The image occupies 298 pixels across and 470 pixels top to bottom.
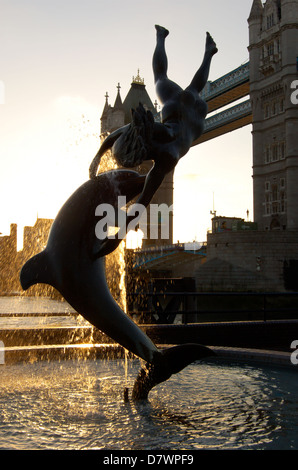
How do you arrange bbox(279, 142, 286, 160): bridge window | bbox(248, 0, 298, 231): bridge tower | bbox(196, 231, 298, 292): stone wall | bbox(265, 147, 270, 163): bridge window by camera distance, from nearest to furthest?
bbox(196, 231, 298, 292): stone wall → bbox(248, 0, 298, 231): bridge tower → bbox(279, 142, 286, 160): bridge window → bbox(265, 147, 270, 163): bridge window

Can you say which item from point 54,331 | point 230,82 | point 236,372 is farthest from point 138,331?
point 230,82

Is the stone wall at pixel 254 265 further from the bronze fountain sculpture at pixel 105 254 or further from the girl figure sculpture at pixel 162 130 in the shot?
the bronze fountain sculpture at pixel 105 254

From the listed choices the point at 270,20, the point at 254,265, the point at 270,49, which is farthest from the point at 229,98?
the point at 254,265

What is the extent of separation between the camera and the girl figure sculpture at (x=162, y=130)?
4977mm

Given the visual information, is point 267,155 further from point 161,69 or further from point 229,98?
point 161,69

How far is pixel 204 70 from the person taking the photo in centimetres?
613

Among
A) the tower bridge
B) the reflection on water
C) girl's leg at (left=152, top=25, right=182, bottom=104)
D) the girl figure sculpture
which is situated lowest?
the reflection on water

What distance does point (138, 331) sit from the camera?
529 centimetres

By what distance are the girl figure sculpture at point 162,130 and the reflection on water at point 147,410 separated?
5.64 feet

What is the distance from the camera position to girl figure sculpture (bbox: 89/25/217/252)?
16.3 ft

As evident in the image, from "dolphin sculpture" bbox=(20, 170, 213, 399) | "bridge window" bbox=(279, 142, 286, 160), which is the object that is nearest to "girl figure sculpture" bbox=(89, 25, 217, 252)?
"dolphin sculpture" bbox=(20, 170, 213, 399)

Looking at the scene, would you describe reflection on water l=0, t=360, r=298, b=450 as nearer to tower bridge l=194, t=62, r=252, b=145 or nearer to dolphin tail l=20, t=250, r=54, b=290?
dolphin tail l=20, t=250, r=54, b=290

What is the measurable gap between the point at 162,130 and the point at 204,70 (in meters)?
1.26

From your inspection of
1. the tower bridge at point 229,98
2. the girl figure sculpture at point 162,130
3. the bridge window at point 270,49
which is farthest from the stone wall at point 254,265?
the girl figure sculpture at point 162,130
